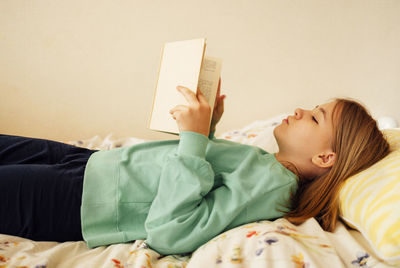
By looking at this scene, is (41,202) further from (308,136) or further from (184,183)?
(308,136)

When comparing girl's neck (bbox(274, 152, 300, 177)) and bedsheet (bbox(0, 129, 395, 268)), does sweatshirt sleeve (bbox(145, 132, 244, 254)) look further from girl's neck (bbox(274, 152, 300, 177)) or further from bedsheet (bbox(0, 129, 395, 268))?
girl's neck (bbox(274, 152, 300, 177))

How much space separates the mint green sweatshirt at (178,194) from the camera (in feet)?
2.22

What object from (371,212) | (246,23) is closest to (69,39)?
(246,23)

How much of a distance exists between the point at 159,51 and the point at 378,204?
1.09m

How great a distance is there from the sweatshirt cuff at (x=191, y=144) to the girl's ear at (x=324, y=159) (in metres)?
0.34

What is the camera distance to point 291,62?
4.58 ft

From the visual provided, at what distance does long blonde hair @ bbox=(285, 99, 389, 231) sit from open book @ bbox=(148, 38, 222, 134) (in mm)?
361

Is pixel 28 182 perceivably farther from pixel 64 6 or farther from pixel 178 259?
pixel 64 6

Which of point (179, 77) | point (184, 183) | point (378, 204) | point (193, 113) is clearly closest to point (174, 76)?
point (179, 77)

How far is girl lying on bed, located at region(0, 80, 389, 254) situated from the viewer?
0.69 meters

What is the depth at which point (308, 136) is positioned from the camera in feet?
2.78

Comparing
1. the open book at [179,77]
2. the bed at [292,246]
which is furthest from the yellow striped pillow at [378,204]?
the open book at [179,77]

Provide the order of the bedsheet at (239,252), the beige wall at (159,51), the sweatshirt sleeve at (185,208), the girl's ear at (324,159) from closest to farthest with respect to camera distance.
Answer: the bedsheet at (239,252) < the sweatshirt sleeve at (185,208) < the girl's ear at (324,159) < the beige wall at (159,51)

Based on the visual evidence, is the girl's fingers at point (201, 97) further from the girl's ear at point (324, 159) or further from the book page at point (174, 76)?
the girl's ear at point (324, 159)
